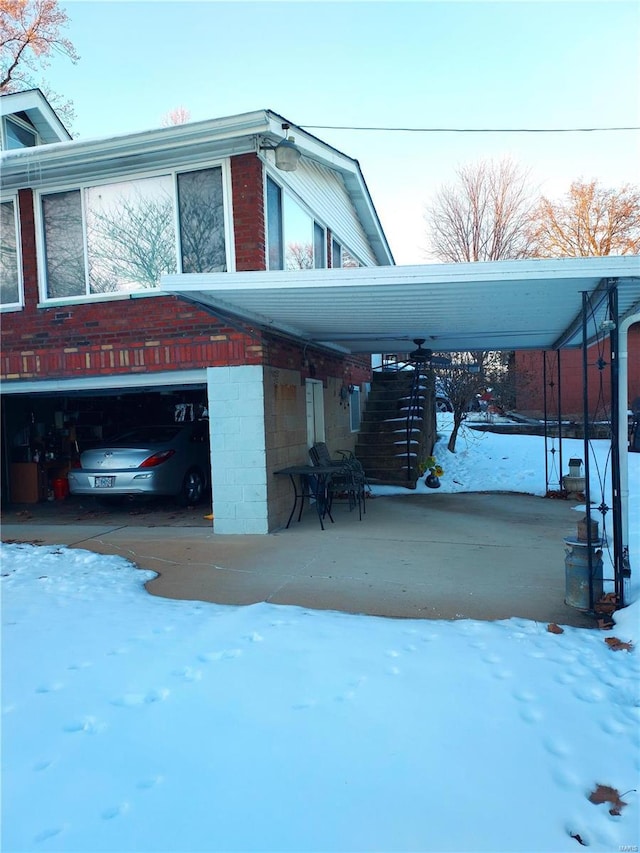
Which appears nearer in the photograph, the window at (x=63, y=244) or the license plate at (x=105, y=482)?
the window at (x=63, y=244)

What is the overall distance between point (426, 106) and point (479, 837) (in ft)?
41.1

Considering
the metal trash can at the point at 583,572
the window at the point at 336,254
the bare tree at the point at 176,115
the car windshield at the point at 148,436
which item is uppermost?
the bare tree at the point at 176,115

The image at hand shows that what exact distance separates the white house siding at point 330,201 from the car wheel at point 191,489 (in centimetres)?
450

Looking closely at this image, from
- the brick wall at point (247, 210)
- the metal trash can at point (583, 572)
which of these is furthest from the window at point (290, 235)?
the metal trash can at point (583, 572)

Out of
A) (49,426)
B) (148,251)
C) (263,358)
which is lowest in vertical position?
(49,426)

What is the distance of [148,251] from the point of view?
25.3ft

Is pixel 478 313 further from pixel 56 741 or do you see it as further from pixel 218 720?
pixel 56 741

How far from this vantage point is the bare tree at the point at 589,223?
26.2m

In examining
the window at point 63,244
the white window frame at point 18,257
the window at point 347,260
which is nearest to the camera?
the window at point 63,244

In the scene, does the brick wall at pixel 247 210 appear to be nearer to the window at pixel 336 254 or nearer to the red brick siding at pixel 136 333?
the red brick siding at pixel 136 333

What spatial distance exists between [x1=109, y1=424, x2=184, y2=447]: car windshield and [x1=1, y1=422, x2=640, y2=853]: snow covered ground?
179 inches

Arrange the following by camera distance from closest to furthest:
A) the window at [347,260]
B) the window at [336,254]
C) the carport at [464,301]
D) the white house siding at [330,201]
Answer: the carport at [464,301] < the white house siding at [330,201] < the window at [336,254] < the window at [347,260]

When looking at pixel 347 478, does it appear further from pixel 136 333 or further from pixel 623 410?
pixel 623 410

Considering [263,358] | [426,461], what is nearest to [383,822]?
[263,358]
